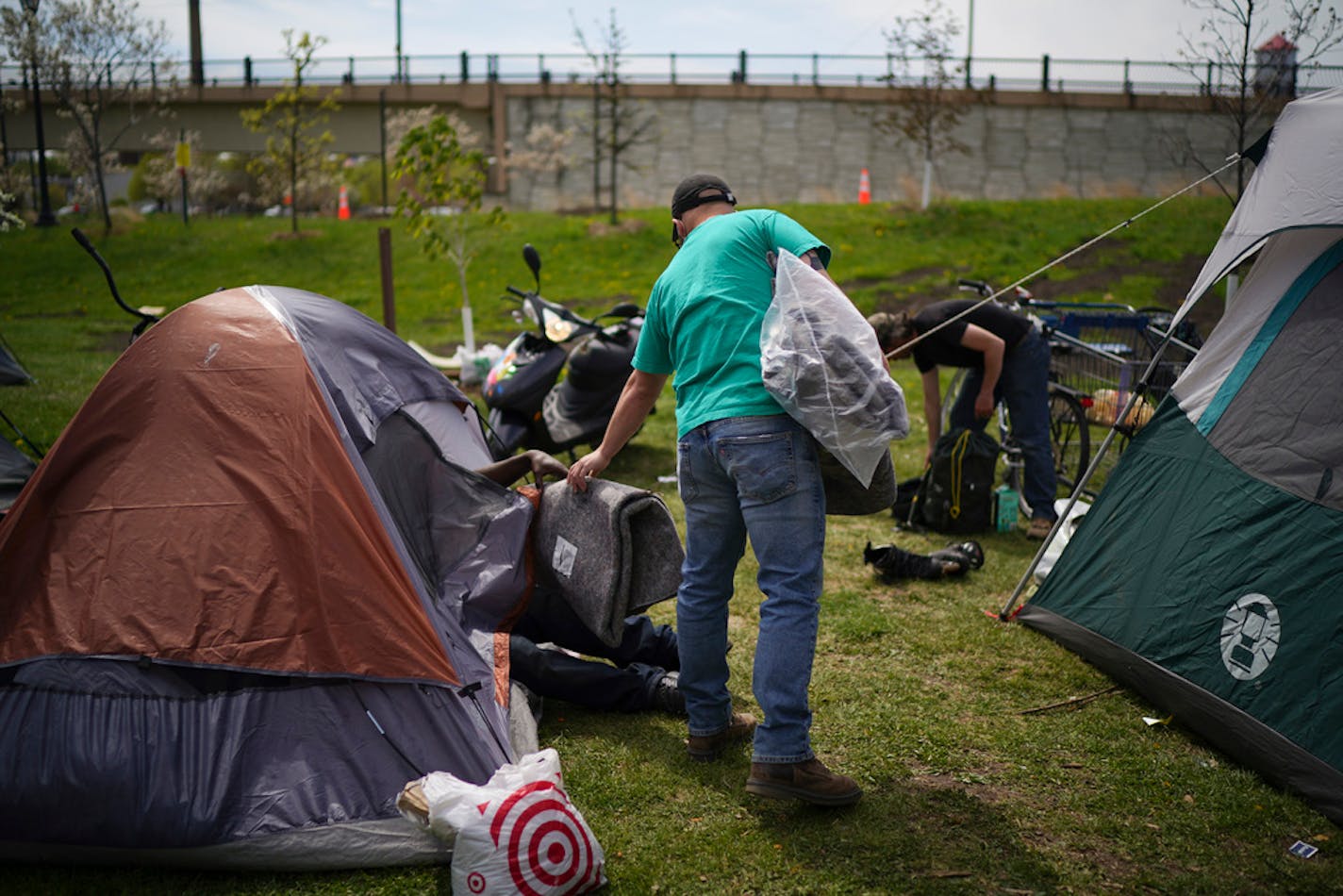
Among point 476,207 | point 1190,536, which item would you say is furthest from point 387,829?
point 476,207

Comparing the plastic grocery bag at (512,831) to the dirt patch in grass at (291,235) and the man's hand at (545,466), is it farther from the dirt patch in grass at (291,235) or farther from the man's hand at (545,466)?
the dirt patch in grass at (291,235)

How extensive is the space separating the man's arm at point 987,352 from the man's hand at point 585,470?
314 cm

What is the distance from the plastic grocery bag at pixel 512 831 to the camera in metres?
2.70

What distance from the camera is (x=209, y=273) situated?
1962cm

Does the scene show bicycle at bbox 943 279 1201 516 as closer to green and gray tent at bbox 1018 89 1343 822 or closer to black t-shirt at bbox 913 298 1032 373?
black t-shirt at bbox 913 298 1032 373

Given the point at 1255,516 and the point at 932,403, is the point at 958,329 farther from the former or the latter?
the point at 1255,516

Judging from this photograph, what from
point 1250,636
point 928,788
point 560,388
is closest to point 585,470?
point 928,788

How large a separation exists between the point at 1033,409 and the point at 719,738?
3596mm

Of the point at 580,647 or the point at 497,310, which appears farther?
the point at 497,310

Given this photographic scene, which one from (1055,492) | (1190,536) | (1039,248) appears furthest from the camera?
(1039,248)

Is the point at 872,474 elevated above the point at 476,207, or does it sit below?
below

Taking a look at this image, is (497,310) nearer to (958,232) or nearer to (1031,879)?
(958,232)

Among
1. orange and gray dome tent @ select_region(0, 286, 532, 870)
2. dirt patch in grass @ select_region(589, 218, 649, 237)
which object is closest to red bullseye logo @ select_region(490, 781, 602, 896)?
orange and gray dome tent @ select_region(0, 286, 532, 870)

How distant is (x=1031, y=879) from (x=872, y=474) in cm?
119
